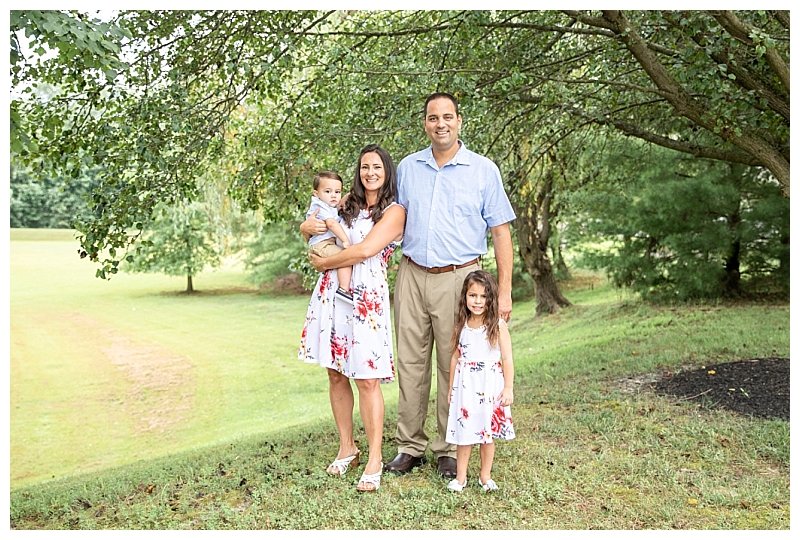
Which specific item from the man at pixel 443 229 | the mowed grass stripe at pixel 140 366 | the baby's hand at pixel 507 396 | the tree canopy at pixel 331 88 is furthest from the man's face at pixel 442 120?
the mowed grass stripe at pixel 140 366

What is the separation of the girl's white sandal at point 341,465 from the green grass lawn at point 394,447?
0.03 metres

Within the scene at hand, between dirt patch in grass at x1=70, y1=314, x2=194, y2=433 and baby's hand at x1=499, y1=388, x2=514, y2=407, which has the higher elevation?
baby's hand at x1=499, y1=388, x2=514, y2=407

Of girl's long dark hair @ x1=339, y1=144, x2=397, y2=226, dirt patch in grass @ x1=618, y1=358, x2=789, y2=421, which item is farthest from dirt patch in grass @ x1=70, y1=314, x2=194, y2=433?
girl's long dark hair @ x1=339, y1=144, x2=397, y2=226

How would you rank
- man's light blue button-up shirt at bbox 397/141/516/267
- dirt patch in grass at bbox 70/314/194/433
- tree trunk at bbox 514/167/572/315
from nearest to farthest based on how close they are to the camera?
man's light blue button-up shirt at bbox 397/141/516/267
dirt patch in grass at bbox 70/314/194/433
tree trunk at bbox 514/167/572/315

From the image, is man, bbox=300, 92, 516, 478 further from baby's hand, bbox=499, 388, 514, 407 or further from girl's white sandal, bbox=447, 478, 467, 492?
baby's hand, bbox=499, 388, 514, 407

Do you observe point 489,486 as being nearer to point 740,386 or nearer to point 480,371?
point 480,371

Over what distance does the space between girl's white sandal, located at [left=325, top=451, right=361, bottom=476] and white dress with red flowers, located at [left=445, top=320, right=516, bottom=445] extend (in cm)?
46

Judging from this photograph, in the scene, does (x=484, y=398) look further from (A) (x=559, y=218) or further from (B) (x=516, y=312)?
(B) (x=516, y=312)

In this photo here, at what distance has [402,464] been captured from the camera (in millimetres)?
3045

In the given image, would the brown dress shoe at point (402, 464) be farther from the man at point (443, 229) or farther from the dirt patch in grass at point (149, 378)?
the dirt patch in grass at point (149, 378)

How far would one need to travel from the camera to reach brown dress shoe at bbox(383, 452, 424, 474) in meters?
3.03

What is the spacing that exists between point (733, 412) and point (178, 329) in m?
12.5

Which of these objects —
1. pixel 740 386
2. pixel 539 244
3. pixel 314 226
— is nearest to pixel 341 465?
pixel 314 226

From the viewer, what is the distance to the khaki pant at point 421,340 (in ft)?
9.53
